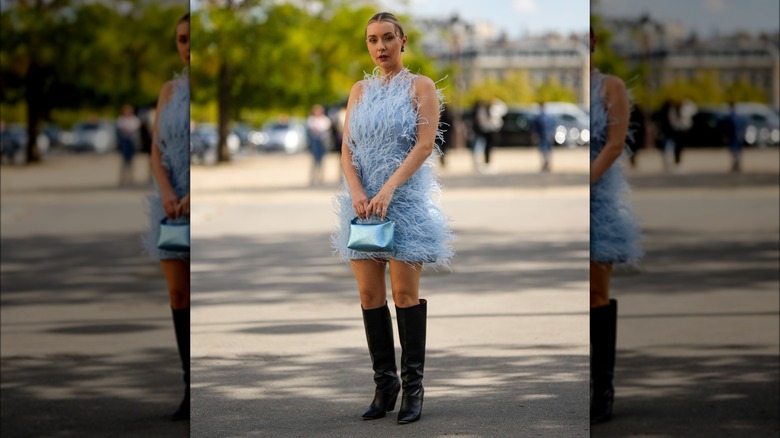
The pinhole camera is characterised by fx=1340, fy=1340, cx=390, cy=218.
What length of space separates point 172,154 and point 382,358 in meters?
1.22

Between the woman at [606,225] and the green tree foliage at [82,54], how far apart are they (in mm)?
1687

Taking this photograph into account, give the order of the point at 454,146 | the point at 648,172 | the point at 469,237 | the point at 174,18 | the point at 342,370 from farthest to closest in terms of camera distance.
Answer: the point at 454,146 → the point at 469,237 → the point at 342,370 → the point at 648,172 → the point at 174,18

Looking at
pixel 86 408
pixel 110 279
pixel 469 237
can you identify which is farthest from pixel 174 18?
pixel 469 237

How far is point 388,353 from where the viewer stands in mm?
5598

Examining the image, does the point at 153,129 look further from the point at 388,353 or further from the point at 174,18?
the point at 388,353

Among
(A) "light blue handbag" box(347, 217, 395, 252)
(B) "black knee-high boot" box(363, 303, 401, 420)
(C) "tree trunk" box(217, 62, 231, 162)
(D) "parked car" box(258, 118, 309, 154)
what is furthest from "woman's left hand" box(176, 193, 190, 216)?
(D) "parked car" box(258, 118, 309, 154)

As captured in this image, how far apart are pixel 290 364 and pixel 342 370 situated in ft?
1.03

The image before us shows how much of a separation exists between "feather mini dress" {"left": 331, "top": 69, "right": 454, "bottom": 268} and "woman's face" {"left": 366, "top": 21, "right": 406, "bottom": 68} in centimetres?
8

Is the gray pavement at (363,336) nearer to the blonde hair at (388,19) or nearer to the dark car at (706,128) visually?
the dark car at (706,128)

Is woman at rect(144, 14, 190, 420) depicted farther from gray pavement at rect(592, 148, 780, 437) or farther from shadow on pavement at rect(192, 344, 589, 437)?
gray pavement at rect(592, 148, 780, 437)

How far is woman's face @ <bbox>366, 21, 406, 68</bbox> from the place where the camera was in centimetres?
534

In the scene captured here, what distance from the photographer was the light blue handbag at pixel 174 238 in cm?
522

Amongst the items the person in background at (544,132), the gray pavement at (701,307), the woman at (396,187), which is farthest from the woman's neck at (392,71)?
the person in background at (544,132)

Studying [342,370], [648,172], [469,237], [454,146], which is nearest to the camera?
[648,172]
